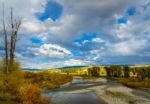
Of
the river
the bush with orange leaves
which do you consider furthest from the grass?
the river

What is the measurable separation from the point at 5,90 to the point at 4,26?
10.0 metres

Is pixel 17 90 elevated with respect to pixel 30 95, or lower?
elevated

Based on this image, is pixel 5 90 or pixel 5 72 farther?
pixel 5 72

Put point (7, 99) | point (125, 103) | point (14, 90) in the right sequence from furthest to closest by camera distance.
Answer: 1. point (125, 103)
2. point (14, 90)
3. point (7, 99)

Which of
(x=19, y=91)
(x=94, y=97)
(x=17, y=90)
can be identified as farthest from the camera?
(x=94, y=97)

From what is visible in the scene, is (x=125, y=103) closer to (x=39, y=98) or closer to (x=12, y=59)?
(x=39, y=98)

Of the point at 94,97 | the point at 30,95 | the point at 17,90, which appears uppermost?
the point at 17,90

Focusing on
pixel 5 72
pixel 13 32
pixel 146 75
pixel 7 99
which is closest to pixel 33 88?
pixel 7 99

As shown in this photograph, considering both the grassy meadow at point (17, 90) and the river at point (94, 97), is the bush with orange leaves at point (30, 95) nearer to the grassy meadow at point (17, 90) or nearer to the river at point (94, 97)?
the grassy meadow at point (17, 90)

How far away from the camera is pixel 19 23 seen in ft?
138

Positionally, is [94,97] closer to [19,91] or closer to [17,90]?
[17,90]

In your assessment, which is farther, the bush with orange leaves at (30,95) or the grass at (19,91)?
the grass at (19,91)

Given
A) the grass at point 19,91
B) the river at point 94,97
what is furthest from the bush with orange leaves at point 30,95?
the river at point 94,97

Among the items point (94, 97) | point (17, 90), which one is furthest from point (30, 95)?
point (94, 97)
